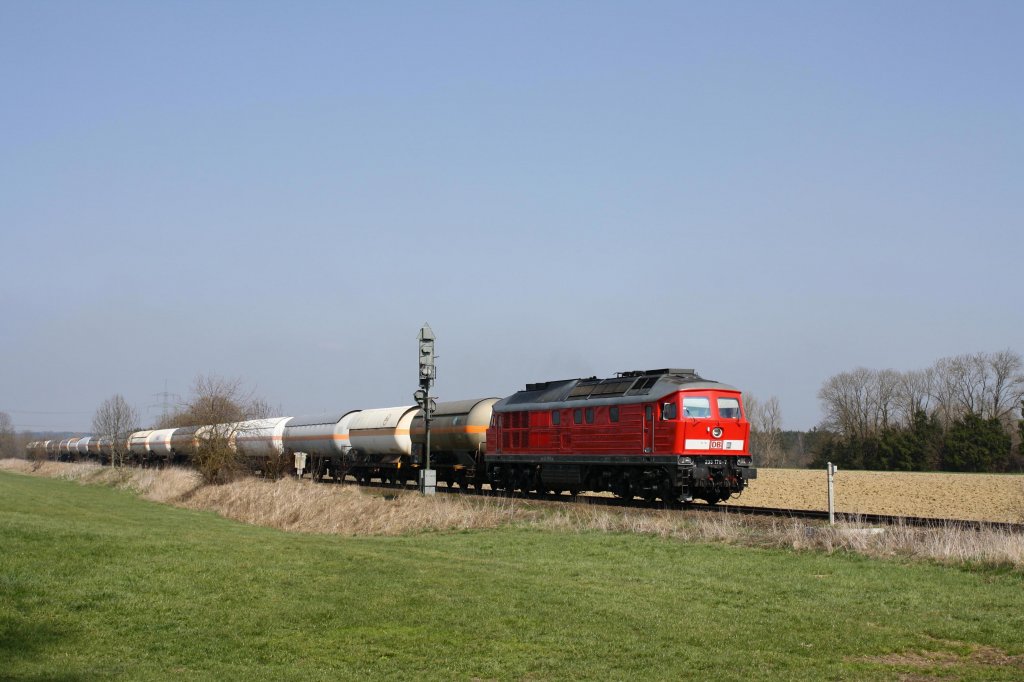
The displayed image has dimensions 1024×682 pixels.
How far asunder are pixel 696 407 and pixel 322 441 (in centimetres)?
2776

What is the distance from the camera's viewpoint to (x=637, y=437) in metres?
29.4

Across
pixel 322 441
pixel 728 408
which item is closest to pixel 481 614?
pixel 728 408

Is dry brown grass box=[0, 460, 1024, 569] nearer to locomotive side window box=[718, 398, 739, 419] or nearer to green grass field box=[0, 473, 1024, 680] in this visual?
green grass field box=[0, 473, 1024, 680]

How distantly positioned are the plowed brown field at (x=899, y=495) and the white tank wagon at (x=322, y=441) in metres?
19.7

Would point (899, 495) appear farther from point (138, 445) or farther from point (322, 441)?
point (138, 445)

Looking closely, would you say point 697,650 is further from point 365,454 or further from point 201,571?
point 365,454

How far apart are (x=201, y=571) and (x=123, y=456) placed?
75.9 metres

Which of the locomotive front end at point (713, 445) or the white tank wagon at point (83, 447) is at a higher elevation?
the locomotive front end at point (713, 445)

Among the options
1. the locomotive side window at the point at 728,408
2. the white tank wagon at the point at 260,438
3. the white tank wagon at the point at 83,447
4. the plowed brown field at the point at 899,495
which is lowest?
the plowed brown field at the point at 899,495

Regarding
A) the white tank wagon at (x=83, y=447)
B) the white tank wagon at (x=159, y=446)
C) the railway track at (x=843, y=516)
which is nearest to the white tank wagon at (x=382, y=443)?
the railway track at (x=843, y=516)

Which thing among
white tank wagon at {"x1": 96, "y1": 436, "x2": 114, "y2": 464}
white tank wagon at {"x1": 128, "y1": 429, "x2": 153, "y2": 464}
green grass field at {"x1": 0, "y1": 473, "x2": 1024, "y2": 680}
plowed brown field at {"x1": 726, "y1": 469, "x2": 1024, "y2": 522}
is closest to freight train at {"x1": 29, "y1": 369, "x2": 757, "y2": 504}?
plowed brown field at {"x1": 726, "y1": 469, "x2": 1024, "y2": 522}

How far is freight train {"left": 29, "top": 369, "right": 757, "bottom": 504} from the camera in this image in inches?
1114

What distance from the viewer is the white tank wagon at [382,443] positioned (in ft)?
146

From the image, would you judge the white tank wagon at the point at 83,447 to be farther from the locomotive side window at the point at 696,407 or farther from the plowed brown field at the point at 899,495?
the locomotive side window at the point at 696,407
